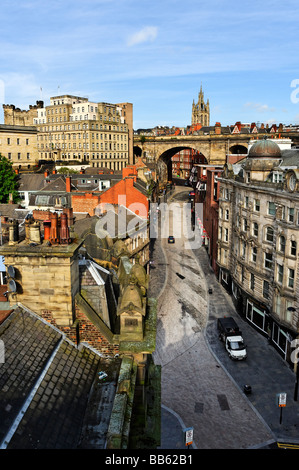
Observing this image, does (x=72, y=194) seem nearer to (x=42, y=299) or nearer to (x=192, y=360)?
(x=192, y=360)

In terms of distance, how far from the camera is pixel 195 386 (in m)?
29.5

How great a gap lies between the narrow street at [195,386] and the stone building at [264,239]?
5707 millimetres

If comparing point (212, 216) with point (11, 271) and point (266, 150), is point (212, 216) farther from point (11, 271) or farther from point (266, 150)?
point (11, 271)

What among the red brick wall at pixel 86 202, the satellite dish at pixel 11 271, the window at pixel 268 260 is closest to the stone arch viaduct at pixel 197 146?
the red brick wall at pixel 86 202

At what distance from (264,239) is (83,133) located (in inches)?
3691

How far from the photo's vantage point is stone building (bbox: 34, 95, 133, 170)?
4742 inches

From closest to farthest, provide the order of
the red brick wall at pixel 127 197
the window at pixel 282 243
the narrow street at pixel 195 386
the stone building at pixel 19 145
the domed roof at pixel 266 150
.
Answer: the narrow street at pixel 195 386, the window at pixel 282 243, the domed roof at pixel 266 150, the red brick wall at pixel 127 197, the stone building at pixel 19 145

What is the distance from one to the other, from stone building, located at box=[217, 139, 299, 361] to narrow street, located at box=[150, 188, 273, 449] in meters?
5.71

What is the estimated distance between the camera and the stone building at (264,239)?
32062 mm

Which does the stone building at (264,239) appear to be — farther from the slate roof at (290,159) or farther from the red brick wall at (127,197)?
the red brick wall at (127,197)

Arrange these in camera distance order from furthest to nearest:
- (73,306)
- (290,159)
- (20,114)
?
1. (20,114)
2. (290,159)
3. (73,306)

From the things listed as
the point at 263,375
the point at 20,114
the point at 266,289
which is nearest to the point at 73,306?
the point at 263,375

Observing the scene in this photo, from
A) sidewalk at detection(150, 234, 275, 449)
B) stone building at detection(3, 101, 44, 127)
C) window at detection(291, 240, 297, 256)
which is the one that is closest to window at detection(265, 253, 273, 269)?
window at detection(291, 240, 297, 256)

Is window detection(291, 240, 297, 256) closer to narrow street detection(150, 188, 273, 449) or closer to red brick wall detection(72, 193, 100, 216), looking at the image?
narrow street detection(150, 188, 273, 449)
